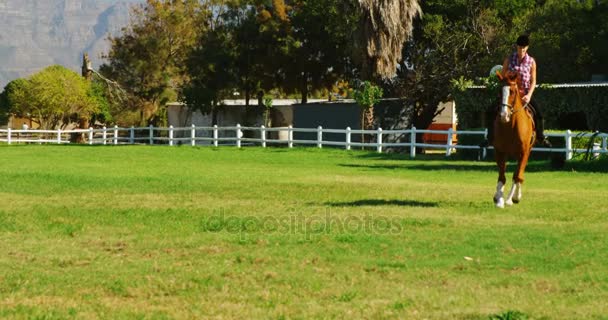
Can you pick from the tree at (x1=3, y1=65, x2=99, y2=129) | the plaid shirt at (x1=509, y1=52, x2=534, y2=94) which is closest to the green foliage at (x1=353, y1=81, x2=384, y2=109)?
the plaid shirt at (x1=509, y1=52, x2=534, y2=94)

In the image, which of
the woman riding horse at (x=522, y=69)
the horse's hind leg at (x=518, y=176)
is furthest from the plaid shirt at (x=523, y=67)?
the horse's hind leg at (x=518, y=176)

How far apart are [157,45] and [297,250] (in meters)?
78.7

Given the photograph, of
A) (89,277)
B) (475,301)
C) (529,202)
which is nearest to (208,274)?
(89,277)

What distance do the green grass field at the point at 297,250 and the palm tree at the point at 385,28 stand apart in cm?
2960

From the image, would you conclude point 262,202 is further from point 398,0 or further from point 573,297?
point 398,0

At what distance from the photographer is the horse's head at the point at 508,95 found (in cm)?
1681

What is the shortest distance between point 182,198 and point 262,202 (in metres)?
1.78

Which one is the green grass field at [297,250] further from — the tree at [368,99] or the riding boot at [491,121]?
the tree at [368,99]

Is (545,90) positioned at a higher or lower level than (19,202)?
higher

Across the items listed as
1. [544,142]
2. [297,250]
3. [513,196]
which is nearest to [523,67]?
[513,196]

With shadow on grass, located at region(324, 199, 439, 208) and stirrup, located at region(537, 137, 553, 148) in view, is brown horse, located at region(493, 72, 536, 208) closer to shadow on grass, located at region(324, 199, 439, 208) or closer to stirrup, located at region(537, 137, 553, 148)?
stirrup, located at region(537, 137, 553, 148)

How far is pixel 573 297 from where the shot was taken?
30.5 ft

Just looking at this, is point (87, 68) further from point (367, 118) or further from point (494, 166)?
point (494, 166)

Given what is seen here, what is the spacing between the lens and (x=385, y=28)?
52.2 metres
